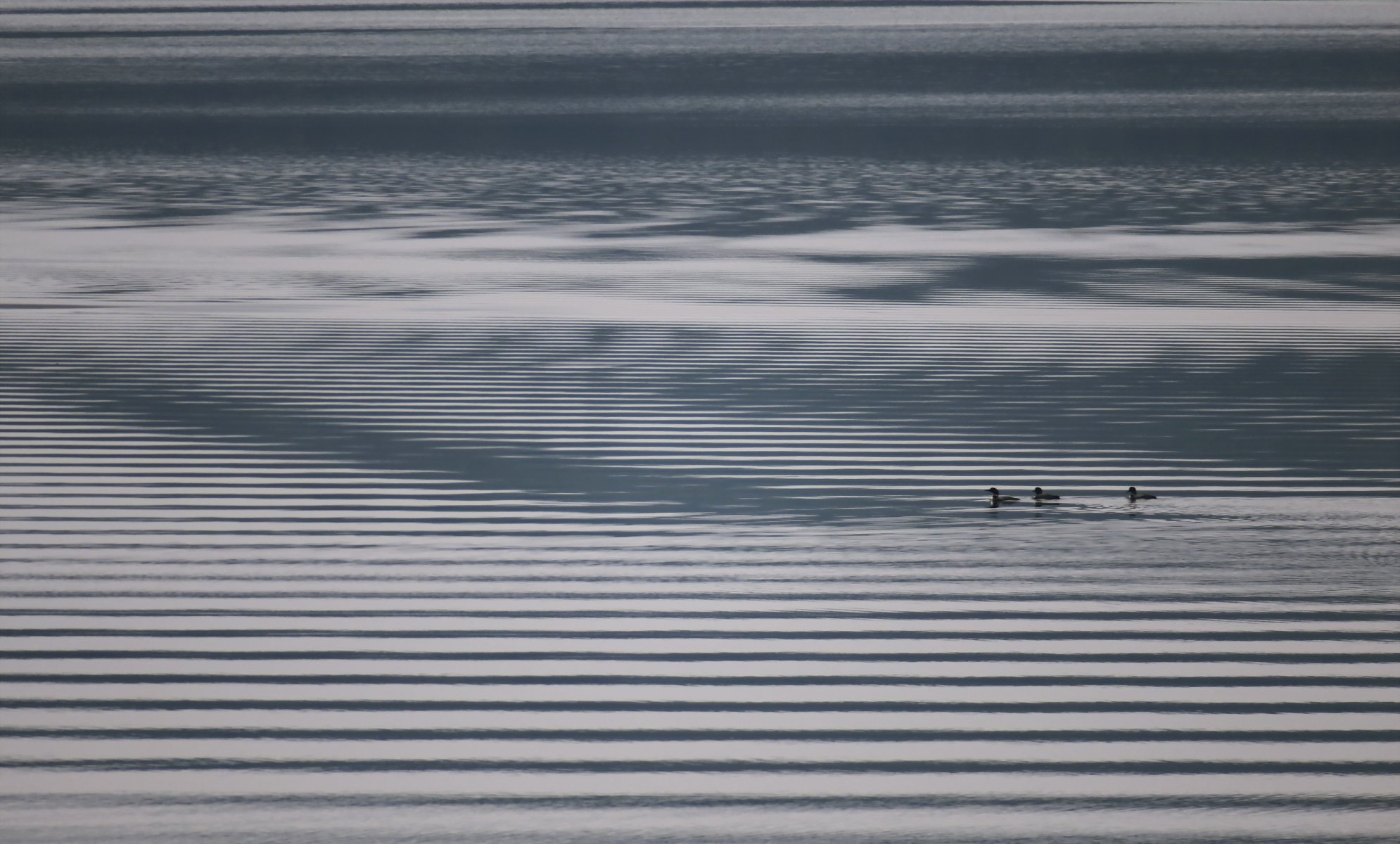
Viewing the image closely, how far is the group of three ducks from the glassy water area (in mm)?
45

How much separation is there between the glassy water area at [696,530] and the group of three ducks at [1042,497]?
0.05 metres

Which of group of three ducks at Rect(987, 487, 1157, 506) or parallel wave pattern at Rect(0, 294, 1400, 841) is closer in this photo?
parallel wave pattern at Rect(0, 294, 1400, 841)

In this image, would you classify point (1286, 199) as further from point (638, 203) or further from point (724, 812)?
point (724, 812)

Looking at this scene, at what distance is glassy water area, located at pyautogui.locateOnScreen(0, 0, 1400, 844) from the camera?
249 cm

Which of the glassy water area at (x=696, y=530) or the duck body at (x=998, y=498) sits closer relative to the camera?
the glassy water area at (x=696, y=530)

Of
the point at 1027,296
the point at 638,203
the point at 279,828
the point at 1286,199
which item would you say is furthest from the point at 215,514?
the point at 1286,199

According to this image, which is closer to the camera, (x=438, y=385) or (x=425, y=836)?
(x=425, y=836)

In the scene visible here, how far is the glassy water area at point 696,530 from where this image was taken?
2.49m

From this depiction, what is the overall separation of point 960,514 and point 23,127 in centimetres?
1892

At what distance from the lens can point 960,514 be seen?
157 inches

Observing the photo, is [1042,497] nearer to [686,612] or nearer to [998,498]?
[998,498]

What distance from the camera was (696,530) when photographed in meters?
3.88

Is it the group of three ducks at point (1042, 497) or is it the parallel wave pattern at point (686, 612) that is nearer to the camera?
the parallel wave pattern at point (686, 612)

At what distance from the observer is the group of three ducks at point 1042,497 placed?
13.1ft
